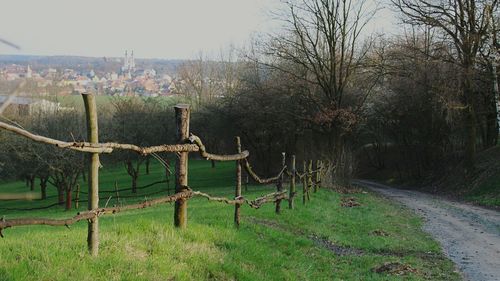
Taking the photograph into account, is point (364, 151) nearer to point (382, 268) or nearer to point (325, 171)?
point (325, 171)

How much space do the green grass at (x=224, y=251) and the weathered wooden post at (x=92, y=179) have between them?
Answer: 0.42ft

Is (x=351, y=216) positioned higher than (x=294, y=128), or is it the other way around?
(x=294, y=128)

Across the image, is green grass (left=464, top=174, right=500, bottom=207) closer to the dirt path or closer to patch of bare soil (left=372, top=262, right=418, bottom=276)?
the dirt path

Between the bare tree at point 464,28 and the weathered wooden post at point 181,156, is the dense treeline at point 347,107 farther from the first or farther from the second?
the weathered wooden post at point 181,156

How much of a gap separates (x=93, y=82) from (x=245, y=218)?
7992 mm

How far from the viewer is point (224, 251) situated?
7562mm

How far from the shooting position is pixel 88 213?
566 centimetres

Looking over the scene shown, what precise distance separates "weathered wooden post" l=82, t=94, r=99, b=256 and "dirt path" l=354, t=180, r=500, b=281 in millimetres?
6439

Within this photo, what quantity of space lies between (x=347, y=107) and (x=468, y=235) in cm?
2130

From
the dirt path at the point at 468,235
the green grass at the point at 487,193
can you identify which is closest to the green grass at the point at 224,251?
the dirt path at the point at 468,235

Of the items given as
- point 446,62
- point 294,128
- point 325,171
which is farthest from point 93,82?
point 294,128

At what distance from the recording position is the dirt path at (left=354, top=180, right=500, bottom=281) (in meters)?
10.00

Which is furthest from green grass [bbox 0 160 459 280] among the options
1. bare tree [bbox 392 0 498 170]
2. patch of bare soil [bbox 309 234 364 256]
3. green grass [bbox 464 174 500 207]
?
bare tree [bbox 392 0 498 170]

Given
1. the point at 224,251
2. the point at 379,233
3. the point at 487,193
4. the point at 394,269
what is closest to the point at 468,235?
the point at 379,233
